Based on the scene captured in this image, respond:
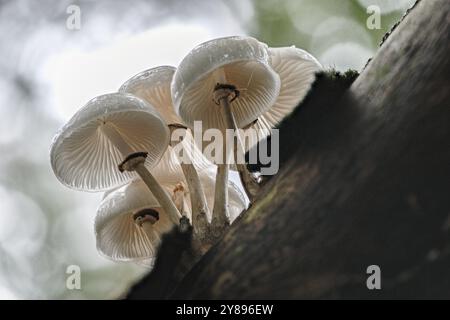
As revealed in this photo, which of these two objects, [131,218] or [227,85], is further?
[131,218]

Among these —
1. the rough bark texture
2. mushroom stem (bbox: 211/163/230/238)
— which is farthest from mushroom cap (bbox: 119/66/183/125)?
the rough bark texture

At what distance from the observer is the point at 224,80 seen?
2156mm

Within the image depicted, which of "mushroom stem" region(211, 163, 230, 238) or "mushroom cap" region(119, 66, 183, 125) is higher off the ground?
"mushroom cap" region(119, 66, 183, 125)

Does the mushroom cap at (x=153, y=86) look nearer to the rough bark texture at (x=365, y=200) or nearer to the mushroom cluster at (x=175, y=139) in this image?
the mushroom cluster at (x=175, y=139)

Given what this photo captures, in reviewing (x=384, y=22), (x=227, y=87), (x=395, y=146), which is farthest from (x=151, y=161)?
(x=384, y=22)

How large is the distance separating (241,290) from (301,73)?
4.61 ft

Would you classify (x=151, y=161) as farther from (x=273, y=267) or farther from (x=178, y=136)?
(x=273, y=267)

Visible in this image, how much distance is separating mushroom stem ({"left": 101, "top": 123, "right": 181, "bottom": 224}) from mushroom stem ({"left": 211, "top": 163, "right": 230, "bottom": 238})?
6.2 inches

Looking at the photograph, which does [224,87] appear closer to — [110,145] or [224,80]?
[224,80]

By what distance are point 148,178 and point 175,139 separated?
0.35 meters

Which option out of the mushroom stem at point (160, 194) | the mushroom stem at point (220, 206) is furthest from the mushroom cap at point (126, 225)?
the mushroom stem at point (220, 206)

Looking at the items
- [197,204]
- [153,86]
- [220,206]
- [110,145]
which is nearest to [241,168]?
[220,206]

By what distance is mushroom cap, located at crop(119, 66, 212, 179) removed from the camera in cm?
239

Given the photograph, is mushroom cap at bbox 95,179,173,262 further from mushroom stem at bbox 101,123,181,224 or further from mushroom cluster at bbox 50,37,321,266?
mushroom stem at bbox 101,123,181,224
